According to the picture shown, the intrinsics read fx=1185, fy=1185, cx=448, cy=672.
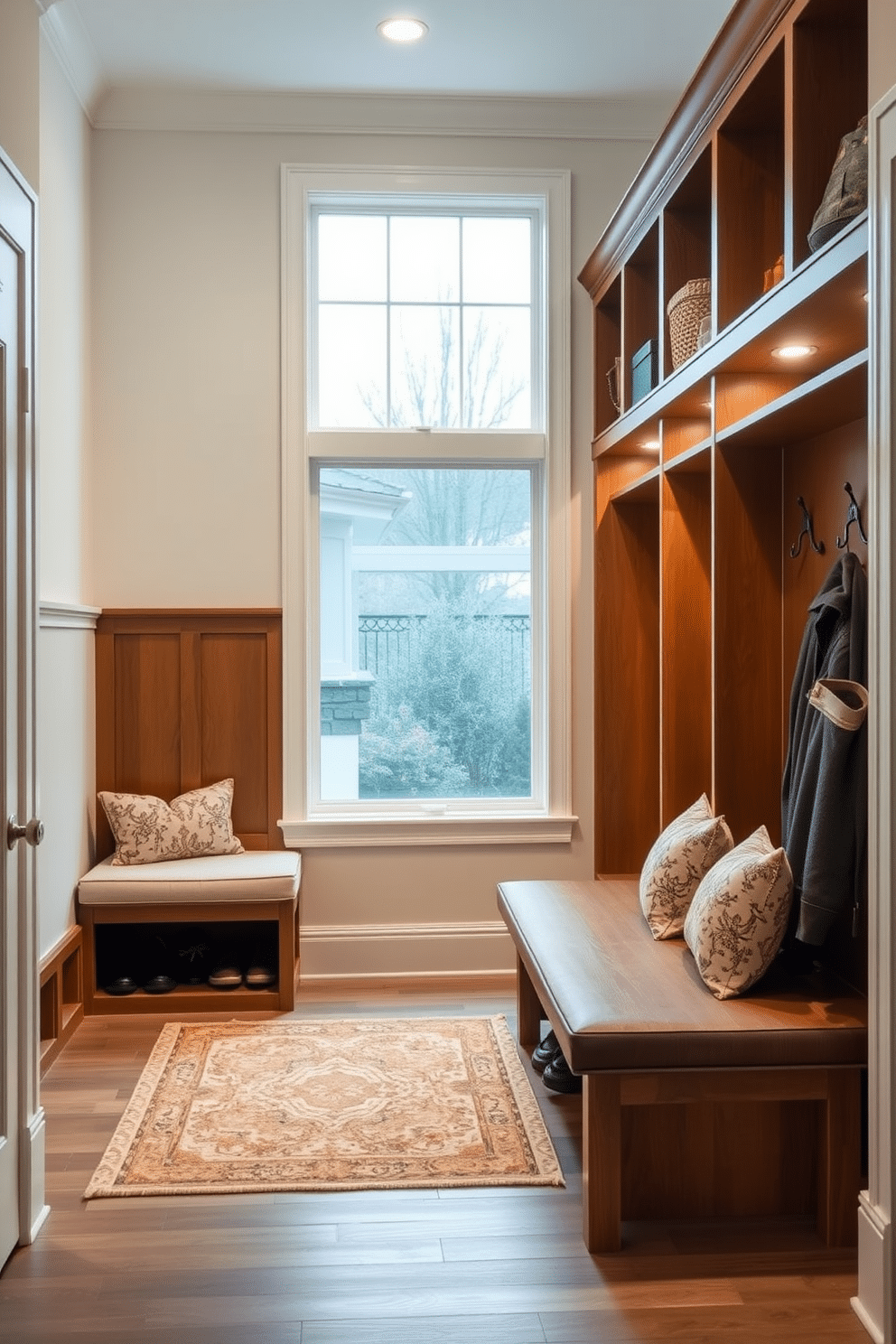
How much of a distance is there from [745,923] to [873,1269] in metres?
0.71

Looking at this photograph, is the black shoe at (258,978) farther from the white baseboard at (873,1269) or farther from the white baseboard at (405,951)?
the white baseboard at (873,1269)

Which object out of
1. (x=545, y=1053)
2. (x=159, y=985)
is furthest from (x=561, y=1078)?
(x=159, y=985)

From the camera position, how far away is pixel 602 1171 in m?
2.50

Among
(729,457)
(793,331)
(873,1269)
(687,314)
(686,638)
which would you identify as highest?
(687,314)

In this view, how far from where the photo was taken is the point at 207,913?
409cm

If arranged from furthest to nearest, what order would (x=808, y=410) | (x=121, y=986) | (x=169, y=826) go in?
(x=169, y=826), (x=121, y=986), (x=808, y=410)

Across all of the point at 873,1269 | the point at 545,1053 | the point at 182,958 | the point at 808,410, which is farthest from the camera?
the point at 182,958

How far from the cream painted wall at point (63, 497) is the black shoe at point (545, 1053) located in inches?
60.1

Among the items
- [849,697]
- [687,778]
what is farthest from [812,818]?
[687,778]

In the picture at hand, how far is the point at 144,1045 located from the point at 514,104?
3.67m

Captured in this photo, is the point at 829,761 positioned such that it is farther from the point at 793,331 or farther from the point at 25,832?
the point at 25,832

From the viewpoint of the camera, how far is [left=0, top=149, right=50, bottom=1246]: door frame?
2.55 meters

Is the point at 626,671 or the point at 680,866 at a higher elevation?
the point at 626,671

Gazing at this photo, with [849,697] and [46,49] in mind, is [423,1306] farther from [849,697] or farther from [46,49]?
A: [46,49]
